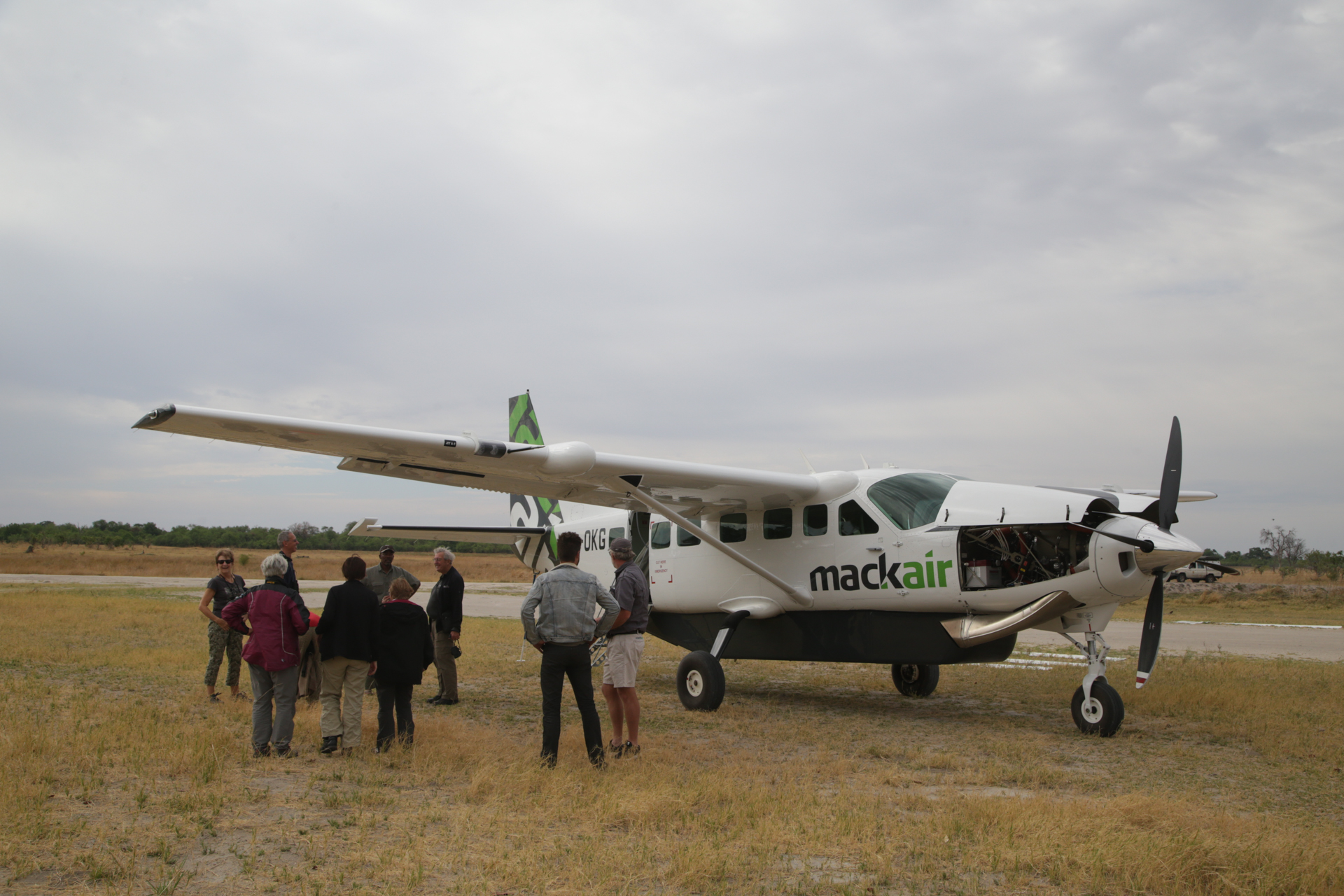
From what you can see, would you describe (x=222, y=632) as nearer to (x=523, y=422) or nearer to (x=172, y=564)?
(x=523, y=422)

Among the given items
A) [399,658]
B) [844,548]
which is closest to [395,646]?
[399,658]

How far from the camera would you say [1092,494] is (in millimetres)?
8766

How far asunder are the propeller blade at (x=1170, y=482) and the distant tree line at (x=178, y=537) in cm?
6968

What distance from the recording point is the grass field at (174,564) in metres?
50.6

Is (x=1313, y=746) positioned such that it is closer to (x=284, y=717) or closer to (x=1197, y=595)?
(x=284, y=717)

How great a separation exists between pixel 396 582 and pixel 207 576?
4718 centimetres

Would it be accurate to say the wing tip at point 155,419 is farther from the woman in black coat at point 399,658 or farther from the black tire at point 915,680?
the black tire at point 915,680

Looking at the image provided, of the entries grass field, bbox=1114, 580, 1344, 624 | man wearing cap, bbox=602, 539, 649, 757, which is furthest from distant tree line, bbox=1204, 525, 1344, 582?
man wearing cap, bbox=602, 539, 649, 757

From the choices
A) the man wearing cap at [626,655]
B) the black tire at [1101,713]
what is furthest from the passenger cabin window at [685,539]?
the black tire at [1101,713]

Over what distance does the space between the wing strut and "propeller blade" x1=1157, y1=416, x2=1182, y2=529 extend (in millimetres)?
3909

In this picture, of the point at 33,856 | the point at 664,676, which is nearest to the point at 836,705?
the point at 664,676

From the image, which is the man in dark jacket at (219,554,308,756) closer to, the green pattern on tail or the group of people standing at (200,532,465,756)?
the group of people standing at (200,532,465,756)

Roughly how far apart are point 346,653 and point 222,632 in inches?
133

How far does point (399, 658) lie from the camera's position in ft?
23.8
